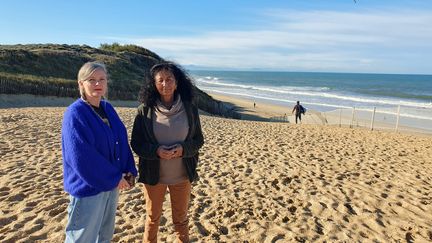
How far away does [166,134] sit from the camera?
304cm

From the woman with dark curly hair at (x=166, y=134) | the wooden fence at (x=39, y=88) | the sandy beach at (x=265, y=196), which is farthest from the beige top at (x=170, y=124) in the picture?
the wooden fence at (x=39, y=88)

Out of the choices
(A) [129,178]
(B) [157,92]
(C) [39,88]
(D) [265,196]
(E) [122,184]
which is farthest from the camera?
(C) [39,88]

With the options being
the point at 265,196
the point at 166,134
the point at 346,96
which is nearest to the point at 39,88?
the point at 265,196

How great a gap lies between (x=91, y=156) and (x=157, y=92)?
0.85 m

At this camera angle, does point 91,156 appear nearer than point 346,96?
Yes

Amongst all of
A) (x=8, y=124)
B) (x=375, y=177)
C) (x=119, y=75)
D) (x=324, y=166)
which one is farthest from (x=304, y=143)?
(x=119, y=75)

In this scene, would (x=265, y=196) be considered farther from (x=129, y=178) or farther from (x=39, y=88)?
(x=39, y=88)

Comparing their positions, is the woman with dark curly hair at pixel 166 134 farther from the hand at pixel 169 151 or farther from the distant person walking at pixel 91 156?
the distant person walking at pixel 91 156

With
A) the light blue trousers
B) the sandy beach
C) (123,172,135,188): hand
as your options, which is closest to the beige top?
(123,172,135,188): hand

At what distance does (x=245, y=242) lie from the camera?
13.2 feet

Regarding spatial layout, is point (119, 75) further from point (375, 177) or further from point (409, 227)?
point (409, 227)

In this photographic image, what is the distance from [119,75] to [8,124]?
18.7m

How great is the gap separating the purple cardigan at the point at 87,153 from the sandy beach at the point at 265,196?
1.64 metres

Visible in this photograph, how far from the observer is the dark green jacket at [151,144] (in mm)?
3037
